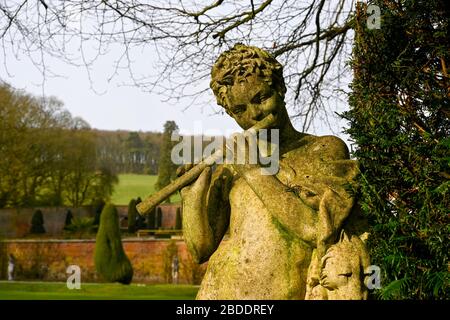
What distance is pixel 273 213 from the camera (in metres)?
3.51

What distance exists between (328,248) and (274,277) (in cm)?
31

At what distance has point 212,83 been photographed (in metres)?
3.87

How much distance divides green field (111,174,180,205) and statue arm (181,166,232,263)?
2125 inches

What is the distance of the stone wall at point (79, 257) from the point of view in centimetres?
3672

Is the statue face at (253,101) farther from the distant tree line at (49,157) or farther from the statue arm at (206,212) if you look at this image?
the distant tree line at (49,157)

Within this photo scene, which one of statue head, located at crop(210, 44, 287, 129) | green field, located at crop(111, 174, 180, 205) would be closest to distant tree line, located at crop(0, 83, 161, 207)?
green field, located at crop(111, 174, 180, 205)

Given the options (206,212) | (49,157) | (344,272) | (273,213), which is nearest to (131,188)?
(49,157)

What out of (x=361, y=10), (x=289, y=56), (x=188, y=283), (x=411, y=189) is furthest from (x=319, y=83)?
(x=188, y=283)

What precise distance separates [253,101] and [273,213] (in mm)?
629

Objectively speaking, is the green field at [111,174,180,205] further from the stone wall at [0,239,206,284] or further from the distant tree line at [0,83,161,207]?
the stone wall at [0,239,206,284]

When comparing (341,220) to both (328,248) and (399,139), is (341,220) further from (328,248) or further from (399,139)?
(399,139)

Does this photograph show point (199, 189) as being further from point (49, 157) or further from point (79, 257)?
point (49, 157)

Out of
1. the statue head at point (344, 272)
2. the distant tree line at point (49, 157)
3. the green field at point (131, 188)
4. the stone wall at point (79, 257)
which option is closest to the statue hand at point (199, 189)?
the statue head at point (344, 272)

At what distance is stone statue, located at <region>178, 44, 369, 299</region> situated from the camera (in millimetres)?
3396
